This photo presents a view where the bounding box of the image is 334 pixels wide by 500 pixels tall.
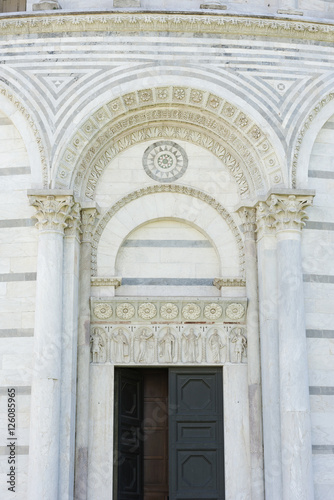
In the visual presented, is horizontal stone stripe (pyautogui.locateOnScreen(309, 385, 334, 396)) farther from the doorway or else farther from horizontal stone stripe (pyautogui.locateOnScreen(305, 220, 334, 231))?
horizontal stone stripe (pyautogui.locateOnScreen(305, 220, 334, 231))

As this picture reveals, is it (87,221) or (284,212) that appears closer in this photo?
(284,212)

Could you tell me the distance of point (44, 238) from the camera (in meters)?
11.0

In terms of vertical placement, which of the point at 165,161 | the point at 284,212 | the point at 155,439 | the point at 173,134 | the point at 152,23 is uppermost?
the point at 152,23

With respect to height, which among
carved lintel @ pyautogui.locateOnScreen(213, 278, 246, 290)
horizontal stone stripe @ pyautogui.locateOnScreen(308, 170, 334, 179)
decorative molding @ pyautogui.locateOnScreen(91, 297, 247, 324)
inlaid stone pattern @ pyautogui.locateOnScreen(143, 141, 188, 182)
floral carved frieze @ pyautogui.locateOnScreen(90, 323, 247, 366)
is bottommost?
floral carved frieze @ pyautogui.locateOnScreen(90, 323, 247, 366)

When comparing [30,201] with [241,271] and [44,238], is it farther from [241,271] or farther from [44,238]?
[241,271]

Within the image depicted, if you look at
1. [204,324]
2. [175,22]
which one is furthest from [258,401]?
[175,22]

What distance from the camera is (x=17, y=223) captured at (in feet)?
37.6

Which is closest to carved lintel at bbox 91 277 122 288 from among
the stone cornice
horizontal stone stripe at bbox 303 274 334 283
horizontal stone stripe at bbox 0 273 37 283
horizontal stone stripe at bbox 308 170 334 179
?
horizontal stone stripe at bbox 0 273 37 283

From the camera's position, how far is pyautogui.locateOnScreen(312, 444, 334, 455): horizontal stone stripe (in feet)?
35.3

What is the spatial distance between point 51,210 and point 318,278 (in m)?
4.12

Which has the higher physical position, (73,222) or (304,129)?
(304,129)

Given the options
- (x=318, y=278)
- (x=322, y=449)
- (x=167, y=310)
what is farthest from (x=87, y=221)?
(x=322, y=449)

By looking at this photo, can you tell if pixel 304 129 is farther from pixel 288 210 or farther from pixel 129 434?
pixel 129 434

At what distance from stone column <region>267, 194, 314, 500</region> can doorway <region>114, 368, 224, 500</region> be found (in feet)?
3.85
